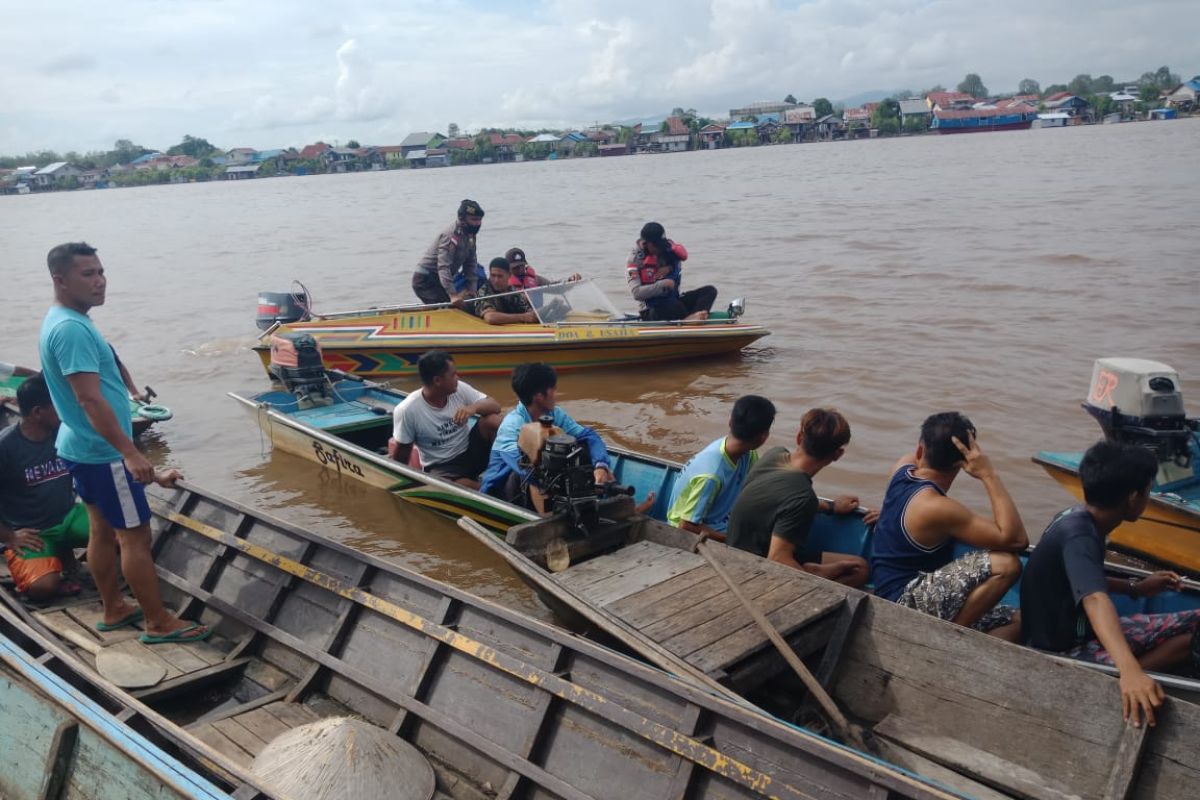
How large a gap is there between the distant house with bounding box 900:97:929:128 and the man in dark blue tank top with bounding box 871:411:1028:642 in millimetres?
92648

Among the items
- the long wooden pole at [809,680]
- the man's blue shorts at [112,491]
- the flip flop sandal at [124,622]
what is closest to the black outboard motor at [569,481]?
the long wooden pole at [809,680]

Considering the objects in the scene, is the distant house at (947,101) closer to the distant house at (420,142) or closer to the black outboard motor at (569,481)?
the distant house at (420,142)

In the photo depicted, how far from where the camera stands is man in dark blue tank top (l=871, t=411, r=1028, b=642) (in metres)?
3.44

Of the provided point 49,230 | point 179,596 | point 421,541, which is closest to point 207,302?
point 421,541

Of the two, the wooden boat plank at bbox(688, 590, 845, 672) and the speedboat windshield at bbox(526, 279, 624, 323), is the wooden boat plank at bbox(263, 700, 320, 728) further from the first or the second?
the speedboat windshield at bbox(526, 279, 624, 323)

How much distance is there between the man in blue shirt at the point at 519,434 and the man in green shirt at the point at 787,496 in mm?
1015

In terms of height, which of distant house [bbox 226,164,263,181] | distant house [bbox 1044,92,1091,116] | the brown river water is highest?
distant house [bbox 1044,92,1091,116]

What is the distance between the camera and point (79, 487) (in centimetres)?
406

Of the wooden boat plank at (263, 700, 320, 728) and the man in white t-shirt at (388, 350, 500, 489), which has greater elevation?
the man in white t-shirt at (388, 350, 500, 489)

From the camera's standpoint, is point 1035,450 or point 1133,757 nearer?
point 1133,757

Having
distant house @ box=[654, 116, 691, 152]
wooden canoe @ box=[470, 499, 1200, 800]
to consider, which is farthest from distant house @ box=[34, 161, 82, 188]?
wooden canoe @ box=[470, 499, 1200, 800]

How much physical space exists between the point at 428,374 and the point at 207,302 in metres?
15.3

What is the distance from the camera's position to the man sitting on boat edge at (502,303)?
1045 centimetres

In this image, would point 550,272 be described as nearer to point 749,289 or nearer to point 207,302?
point 749,289
